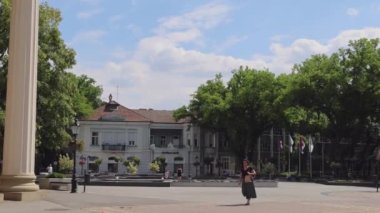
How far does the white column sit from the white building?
65.8 meters

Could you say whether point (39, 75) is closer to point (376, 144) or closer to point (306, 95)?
point (306, 95)

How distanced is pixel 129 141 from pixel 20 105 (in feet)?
229

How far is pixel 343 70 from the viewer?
66.9 meters

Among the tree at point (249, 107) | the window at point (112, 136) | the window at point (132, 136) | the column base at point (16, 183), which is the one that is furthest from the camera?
the window at point (132, 136)

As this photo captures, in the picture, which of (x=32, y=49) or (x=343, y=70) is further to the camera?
(x=343, y=70)

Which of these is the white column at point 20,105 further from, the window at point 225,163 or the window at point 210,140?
the window at point 210,140

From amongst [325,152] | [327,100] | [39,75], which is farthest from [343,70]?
[39,75]

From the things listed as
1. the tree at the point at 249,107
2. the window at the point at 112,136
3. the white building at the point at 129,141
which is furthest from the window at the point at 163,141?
the tree at the point at 249,107

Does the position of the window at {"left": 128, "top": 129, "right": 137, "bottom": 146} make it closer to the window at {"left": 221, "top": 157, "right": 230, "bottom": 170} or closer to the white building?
the white building

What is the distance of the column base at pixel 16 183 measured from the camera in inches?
926

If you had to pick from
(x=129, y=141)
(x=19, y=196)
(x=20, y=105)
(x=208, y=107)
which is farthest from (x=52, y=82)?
(x=129, y=141)

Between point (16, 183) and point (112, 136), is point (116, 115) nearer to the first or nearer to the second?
point (112, 136)

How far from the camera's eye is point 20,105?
23.8m

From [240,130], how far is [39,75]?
42917mm
